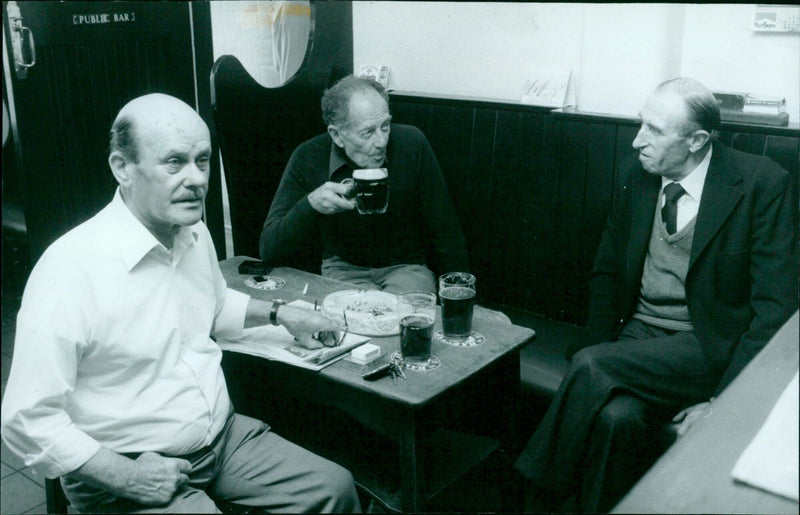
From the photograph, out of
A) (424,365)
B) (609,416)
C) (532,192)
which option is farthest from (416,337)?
(532,192)

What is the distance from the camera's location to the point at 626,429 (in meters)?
2.16

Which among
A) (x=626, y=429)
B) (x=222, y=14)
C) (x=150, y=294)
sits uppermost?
(x=222, y=14)

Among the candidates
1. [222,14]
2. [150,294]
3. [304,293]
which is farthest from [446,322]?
[222,14]

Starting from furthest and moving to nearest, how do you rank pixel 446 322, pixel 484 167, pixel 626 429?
pixel 484 167 < pixel 626 429 < pixel 446 322

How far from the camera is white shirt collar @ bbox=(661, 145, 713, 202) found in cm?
246

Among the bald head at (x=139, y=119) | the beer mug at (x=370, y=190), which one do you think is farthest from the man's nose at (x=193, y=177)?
the beer mug at (x=370, y=190)

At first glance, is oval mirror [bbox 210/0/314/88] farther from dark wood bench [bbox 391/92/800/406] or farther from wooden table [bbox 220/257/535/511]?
wooden table [bbox 220/257/535/511]

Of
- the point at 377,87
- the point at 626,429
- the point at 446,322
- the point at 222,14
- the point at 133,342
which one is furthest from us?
the point at 222,14

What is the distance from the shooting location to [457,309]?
6.27 feet

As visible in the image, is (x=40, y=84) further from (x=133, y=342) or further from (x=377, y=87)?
(x=133, y=342)

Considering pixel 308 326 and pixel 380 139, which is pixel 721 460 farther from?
Answer: pixel 380 139

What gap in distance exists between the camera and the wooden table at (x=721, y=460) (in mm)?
986

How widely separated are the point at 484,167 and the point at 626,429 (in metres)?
1.45

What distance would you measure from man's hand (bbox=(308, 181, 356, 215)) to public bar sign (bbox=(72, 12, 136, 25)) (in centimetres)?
161
